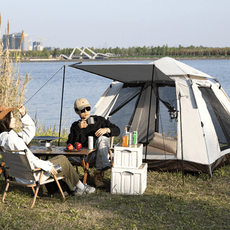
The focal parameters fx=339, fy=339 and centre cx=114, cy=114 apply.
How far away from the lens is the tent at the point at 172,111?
4527 millimetres

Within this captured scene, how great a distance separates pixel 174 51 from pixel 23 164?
56.8 meters

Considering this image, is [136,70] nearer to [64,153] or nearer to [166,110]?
[166,110]

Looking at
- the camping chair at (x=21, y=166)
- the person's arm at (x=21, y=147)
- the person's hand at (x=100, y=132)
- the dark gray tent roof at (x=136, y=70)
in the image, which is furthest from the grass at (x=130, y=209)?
the dark gray tent roof at (x=136, y=70)

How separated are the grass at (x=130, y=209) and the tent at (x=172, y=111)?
1.67ft

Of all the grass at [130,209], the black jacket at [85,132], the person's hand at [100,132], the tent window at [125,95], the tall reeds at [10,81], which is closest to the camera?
the grass at [130,209]

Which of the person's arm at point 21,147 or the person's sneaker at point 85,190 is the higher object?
the person's arm at point 21,147

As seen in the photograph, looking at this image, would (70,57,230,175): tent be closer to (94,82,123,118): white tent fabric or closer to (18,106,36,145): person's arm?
(94,82,123,118): white tent fabric

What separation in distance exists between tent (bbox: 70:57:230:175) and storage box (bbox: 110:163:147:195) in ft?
1.79

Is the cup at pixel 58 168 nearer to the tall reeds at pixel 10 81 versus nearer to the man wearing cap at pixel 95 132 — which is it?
the man wearing cap at pixel 95 132

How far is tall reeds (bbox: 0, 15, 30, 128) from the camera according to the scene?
6.94m

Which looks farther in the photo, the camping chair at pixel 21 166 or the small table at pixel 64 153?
the small table at pixel 64 153

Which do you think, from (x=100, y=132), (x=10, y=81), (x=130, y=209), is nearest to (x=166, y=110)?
(x=100, y=132)

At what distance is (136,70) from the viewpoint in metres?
4.59

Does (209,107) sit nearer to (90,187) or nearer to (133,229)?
(90,187)
